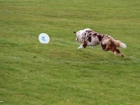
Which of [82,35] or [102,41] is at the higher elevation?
[82,35]

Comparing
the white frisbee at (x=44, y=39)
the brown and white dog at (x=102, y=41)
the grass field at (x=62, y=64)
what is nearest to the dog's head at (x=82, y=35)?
the brown and white dog at (x=102, y=41)

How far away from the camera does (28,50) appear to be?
54.7 feet

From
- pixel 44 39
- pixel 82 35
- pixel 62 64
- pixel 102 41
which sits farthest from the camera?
pixel 44 39

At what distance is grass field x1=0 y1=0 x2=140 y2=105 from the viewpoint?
462 inches

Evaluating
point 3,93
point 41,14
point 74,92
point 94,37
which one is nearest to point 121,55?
point 94,37

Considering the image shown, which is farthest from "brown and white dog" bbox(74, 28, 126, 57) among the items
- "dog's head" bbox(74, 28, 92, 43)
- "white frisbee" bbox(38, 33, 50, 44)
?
"white frisbee" bbox(38, 33, 50, 44)

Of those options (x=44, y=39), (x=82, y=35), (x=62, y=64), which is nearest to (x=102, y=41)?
(x=82, y=35)

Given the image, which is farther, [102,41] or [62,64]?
[102,41]

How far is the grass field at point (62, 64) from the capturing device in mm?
11742

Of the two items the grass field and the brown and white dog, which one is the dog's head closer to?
the brown and white dog

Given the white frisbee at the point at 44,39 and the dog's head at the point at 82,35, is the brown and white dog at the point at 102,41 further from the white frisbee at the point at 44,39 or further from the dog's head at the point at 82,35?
the white frisbee at the point at 44,39

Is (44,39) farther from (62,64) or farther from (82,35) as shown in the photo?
(62,64)

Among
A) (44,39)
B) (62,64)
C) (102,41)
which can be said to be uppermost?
(102,41)

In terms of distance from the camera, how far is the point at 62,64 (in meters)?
15.1
